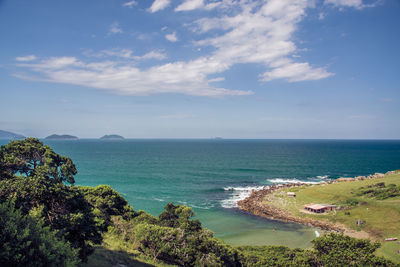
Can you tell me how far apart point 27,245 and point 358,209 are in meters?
48.7

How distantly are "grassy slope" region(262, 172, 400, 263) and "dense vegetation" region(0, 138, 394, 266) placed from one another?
1372cm

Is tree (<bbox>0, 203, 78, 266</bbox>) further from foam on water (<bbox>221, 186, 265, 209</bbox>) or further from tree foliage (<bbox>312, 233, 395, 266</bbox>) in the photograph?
foam on water (<bbox>221, 186, 265, 209</bbox>)

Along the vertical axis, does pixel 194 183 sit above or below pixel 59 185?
below

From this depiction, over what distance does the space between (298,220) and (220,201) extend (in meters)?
17.0

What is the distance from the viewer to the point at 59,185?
12453 mm

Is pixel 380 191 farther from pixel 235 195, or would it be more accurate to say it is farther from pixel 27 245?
pixel 27 245

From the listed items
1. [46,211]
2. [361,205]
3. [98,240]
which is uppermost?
[46,211]

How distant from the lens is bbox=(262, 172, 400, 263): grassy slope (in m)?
32.2

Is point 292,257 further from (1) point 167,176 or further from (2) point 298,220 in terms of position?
(1) point 167,176

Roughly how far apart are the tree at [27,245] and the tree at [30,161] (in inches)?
197

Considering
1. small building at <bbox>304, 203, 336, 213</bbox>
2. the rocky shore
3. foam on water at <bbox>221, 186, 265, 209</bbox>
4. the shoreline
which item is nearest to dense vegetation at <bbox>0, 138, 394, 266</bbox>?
the shoreline

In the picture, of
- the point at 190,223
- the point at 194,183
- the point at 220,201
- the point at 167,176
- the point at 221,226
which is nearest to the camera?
the point at 190,223

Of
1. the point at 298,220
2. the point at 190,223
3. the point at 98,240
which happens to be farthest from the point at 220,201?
the point at 98,240

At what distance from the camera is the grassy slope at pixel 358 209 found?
1270 inches
